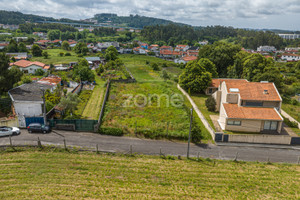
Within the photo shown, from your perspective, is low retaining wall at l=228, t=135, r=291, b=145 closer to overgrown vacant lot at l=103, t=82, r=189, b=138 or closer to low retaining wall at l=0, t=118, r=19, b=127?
overgrown vacant lot at l=103, t=82, r=189, b=138

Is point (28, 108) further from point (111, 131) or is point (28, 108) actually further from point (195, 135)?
point (195, 135)

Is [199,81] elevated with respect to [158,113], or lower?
elevated

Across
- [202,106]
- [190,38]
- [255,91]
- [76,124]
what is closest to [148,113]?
[202,106]

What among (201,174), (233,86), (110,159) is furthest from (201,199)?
(233,86)

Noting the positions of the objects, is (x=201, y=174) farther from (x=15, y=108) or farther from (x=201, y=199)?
(x=15, y=108)

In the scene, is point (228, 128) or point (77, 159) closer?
point (77, 159)

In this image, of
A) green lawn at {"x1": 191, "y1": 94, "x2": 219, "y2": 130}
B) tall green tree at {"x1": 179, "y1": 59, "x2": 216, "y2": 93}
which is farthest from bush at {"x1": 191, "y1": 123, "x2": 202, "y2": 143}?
tall green tree at {"x1": 179, "y1": 59, "x2": 216, "y2": 93}
